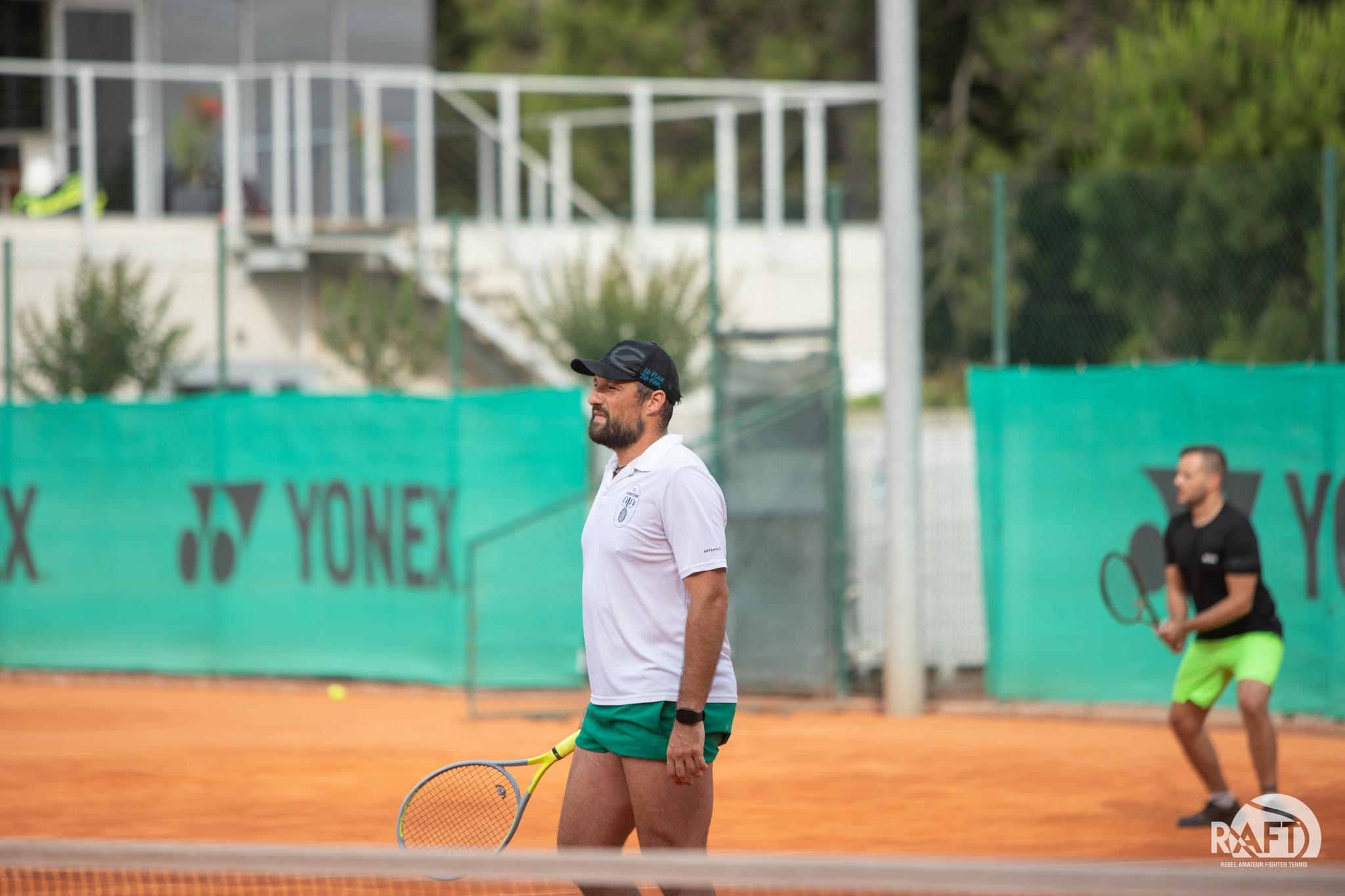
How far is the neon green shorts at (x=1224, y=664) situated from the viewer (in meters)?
6.91

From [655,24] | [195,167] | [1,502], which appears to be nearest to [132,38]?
[195,167]

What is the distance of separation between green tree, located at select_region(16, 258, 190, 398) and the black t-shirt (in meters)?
8.92

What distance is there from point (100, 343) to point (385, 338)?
2281 mm

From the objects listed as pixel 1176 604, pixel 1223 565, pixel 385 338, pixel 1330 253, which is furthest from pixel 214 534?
pixel 1330 253

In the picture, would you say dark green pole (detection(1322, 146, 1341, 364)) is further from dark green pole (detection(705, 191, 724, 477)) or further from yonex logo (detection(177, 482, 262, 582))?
yonex logo (detection(177, 482, 262, 582))

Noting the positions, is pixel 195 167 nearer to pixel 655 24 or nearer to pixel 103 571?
pixel 103 571

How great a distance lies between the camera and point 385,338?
13891 millimetres

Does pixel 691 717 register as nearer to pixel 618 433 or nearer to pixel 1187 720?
pixel 618 433

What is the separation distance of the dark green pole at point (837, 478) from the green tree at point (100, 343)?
573 cm

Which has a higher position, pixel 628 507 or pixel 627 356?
pixel 627 356

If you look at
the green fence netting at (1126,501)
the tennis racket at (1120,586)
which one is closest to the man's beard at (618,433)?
the tennis racket at (1120,586)

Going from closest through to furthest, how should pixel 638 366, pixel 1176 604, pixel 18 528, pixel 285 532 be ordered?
pixel 638 366, pixel 1176 604, pixel 285 532, pixel 18 528

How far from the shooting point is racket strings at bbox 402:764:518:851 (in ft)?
15.1

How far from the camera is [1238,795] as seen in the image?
7.47 metres
